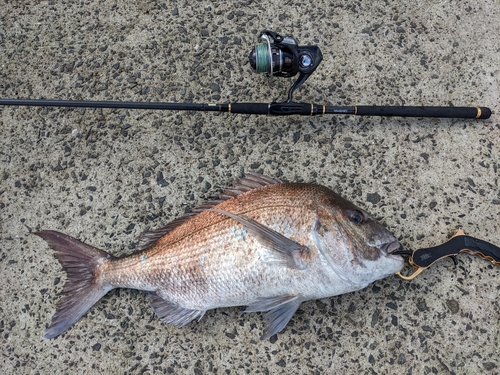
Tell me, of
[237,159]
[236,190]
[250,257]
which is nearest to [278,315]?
[250,257]

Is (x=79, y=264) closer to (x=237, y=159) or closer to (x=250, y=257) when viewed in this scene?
(x=250, y=257)

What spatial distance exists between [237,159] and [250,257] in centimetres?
72

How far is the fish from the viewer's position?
1887mm

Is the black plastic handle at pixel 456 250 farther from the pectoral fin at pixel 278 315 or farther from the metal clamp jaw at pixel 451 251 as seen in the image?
the pectoral fin at pixel 278 315

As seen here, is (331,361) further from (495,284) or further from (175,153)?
(175,153)

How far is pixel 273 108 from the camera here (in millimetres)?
2230

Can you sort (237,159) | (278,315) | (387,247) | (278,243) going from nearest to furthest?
1. (278,243)
2. (387,247)
3. (278,315)
4. (237,159)

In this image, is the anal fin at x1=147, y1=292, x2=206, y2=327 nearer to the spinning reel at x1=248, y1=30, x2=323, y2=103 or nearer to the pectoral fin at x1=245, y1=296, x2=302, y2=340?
the pectoral fin at x1=245, y1=296, x2=302, y2=340

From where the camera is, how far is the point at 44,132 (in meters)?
2.57

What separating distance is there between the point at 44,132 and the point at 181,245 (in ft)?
4.07

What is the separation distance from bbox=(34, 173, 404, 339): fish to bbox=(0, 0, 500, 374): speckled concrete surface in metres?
0.20

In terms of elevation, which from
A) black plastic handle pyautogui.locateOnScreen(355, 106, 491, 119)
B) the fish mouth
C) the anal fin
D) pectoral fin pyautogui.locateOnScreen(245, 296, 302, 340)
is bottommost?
the anal fin

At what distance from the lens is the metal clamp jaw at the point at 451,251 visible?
2.16 meters

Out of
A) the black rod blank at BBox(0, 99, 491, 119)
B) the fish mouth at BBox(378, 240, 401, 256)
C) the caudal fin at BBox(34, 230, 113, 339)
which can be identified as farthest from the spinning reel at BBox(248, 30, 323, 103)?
the caudal fin at BBox(34, 230, 113, 339)
